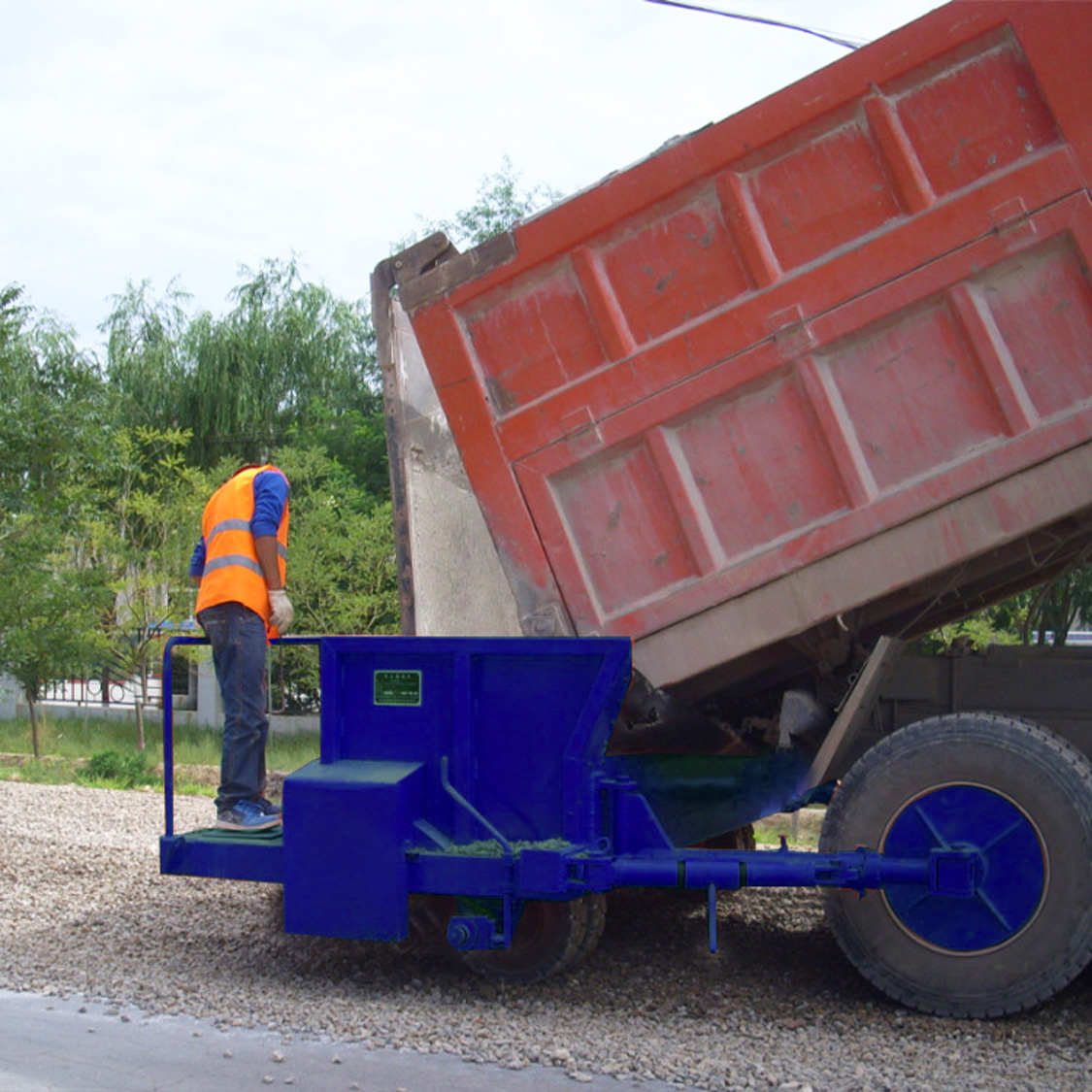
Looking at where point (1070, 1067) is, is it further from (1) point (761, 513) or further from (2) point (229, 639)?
(2) point (229, 639)

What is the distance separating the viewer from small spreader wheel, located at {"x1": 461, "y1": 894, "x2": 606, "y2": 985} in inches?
178

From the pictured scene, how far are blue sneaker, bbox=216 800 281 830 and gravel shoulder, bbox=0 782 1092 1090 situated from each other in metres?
0.54

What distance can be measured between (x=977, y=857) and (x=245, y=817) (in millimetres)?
2648

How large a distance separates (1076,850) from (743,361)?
188cm

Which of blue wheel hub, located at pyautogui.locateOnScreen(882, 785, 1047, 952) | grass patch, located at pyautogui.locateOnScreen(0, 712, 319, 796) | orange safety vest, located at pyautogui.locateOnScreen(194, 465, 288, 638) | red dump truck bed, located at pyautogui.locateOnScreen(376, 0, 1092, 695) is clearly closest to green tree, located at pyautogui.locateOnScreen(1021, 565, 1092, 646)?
red dump truck bed, located at pyautogui.locateOnScreen(376, 0, 1092, 695)

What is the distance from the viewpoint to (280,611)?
4.97 metres

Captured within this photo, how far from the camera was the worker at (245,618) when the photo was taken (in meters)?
4.94

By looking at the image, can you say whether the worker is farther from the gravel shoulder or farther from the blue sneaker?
the gravel shoulder

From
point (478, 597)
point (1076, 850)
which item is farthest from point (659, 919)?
point (1076, 850)

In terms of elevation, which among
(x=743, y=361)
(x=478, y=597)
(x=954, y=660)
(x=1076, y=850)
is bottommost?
(x=1076, y=850)

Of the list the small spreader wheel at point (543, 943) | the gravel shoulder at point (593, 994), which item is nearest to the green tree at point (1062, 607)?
the gravel shoulder at point (593, 994)

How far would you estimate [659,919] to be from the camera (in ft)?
18.5

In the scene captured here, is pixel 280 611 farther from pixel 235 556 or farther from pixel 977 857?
pixel 977 857

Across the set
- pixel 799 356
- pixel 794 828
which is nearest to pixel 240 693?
pixel 799 356
